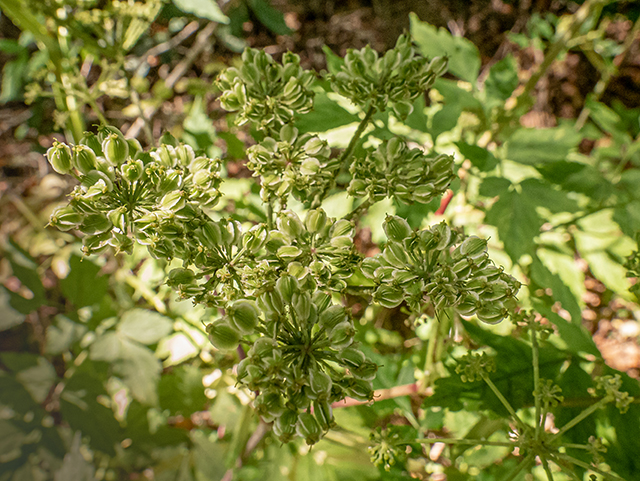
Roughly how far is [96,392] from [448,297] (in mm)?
2291

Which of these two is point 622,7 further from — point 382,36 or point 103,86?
point 103,86

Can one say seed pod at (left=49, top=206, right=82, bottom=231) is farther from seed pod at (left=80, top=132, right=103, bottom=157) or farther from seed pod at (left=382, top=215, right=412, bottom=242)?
seed pod at (left=382, top=215, right=412, bottom=242)

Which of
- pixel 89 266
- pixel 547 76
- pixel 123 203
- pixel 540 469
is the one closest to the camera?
pixel 123 203

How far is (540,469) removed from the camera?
6.15ft

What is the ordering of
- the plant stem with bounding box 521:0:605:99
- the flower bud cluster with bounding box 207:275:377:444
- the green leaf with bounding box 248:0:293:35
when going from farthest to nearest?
the green leaf with bounding box 248:0:293:35, the plant stem with bounding box 521:0:605:99, the flower bud cluster with bounding box 207:275:377:444

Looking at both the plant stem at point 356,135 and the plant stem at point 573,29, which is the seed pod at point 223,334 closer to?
the plant stem at point 356,135

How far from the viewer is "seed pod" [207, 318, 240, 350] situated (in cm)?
105

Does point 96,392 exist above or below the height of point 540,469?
below

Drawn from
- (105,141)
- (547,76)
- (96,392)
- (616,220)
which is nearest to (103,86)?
(105,141)

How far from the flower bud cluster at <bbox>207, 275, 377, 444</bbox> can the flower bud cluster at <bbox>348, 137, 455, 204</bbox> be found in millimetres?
396


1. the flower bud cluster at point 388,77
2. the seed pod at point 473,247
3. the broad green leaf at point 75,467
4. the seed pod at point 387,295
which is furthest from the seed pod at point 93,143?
the broad green leaf at point 75,467

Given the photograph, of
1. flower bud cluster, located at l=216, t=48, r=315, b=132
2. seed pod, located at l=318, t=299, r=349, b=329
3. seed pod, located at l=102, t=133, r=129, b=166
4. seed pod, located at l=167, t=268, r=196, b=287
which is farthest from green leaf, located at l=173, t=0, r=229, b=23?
seed pod, located at l=318, t=299, r=349, b=329

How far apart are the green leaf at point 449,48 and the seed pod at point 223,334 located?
1.87 meters

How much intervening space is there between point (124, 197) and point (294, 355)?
65 cm
